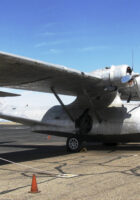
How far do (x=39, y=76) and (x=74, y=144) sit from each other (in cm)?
522

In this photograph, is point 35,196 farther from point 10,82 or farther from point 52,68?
point 10,82

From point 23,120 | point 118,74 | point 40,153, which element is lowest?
point 40,153

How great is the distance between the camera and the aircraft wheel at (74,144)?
55.3ft

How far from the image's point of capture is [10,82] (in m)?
14.4

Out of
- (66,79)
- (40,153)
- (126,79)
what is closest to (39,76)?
(66,79)

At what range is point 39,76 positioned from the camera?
45.0 feet

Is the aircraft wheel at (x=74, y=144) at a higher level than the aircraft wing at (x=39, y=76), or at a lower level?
lower

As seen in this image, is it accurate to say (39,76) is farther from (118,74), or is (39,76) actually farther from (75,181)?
(75,181)

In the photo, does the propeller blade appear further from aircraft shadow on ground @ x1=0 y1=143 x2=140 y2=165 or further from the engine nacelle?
aircraft shadow on ground @ x1=0 y1=143 x2=140 y2=165

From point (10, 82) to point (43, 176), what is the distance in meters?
6.47

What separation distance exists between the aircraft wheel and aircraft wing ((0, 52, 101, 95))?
276 centimetres

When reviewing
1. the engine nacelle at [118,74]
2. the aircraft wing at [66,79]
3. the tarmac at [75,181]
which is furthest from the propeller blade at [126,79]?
the tarmac at [75,181]

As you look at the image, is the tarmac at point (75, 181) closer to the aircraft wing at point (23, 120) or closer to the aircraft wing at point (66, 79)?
the aircraft wing at point (66, 79)

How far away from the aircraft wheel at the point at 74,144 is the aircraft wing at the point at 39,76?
9.06 ft
